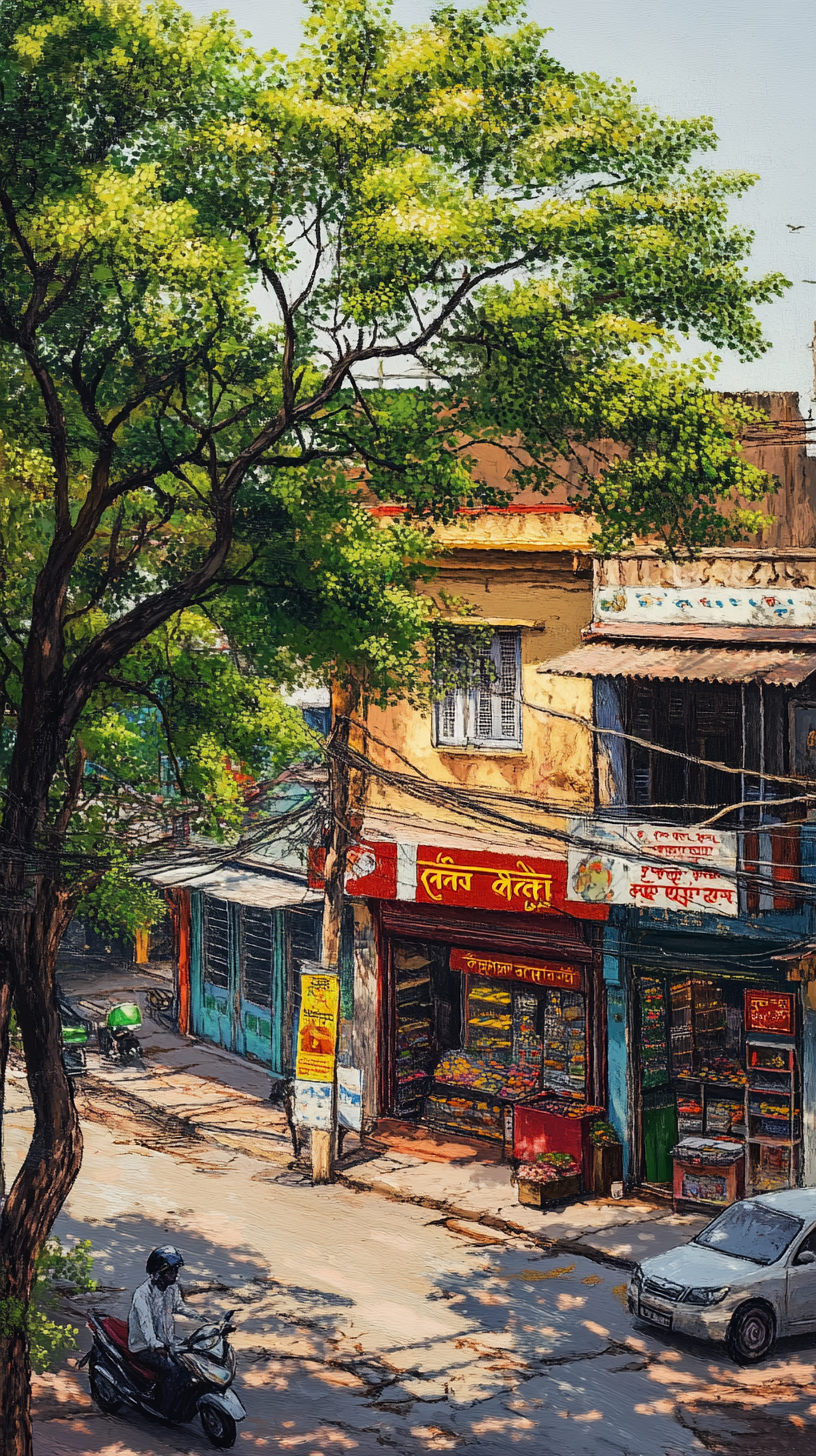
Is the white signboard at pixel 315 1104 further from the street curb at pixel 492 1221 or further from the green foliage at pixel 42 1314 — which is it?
the green foliage at pixel 42 1314

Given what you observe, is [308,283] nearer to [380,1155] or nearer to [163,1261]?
[163,1261]

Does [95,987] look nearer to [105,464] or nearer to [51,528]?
[51,528]

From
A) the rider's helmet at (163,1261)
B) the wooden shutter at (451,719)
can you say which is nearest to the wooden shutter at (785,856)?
the wooden shutter at (451,719)

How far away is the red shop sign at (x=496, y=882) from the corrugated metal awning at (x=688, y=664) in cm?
274

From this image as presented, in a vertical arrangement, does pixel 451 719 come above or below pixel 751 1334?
above

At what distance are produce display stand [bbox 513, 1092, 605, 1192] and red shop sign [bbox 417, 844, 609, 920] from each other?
8.32 ft

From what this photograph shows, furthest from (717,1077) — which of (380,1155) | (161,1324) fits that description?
(161,1324)

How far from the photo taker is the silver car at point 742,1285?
15570 mm

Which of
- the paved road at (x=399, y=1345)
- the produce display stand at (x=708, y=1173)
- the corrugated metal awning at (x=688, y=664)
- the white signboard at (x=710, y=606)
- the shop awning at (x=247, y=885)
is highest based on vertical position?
the white signboard at (x=710, y=606)

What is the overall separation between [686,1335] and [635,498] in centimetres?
858

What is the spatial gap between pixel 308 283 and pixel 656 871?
8.87m

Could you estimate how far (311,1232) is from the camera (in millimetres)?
19266

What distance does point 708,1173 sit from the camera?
19.2 metres

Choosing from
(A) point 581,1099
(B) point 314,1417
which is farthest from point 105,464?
(A) point 581,1099
